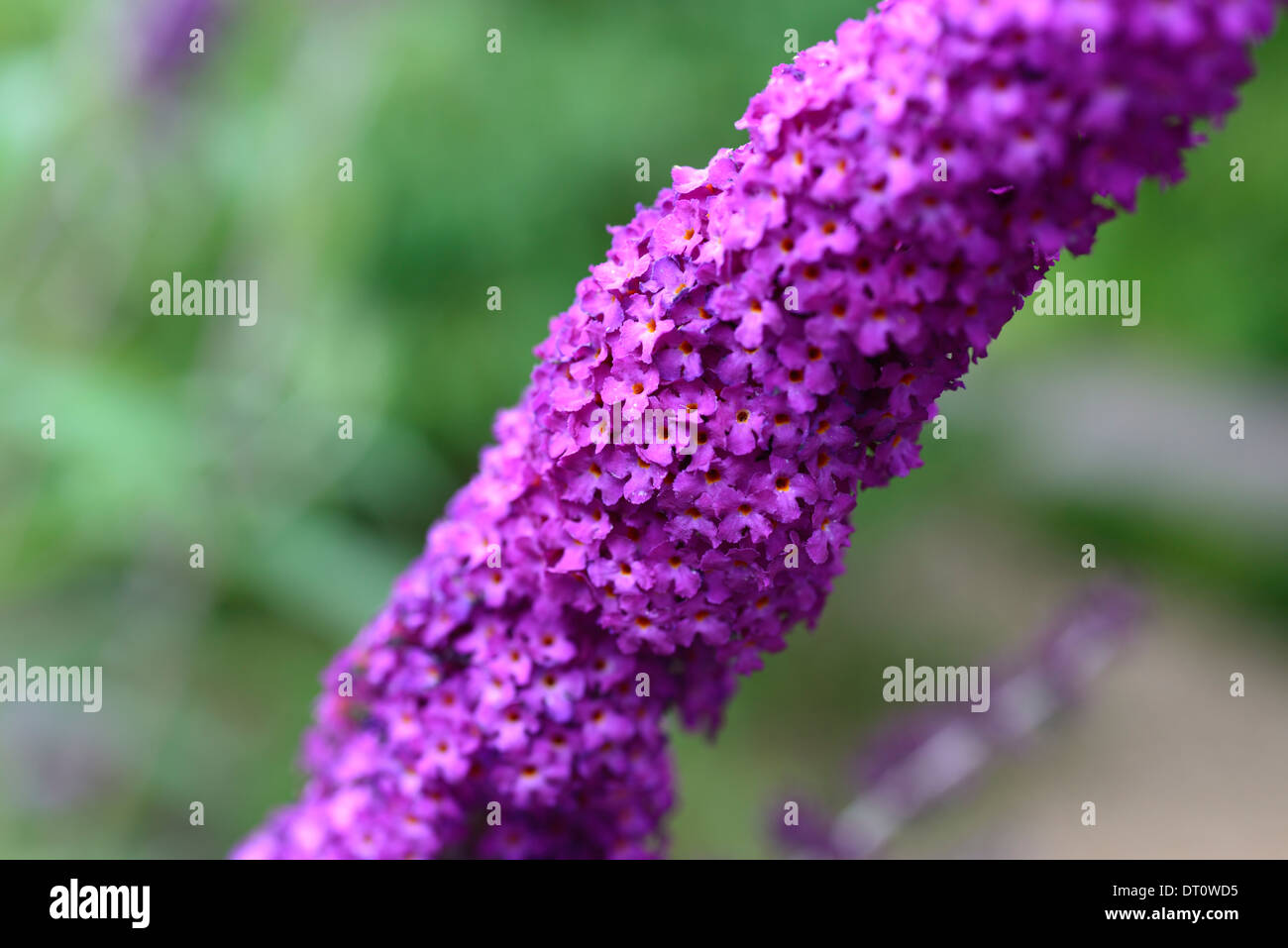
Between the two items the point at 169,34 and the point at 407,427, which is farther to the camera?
the point at 407,427

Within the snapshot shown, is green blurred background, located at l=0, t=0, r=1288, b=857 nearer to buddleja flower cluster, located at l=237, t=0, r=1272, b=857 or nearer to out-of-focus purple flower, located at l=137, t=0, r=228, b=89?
out-of-focus purple flower, located at l=137, t=0, r=228, b=89

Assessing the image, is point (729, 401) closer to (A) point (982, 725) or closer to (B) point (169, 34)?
(A) point (982, 725)

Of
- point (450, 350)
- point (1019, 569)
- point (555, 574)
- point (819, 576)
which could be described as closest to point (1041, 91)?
point (819, 576)

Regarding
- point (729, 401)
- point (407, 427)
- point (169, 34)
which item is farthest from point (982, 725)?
point (169, 34)

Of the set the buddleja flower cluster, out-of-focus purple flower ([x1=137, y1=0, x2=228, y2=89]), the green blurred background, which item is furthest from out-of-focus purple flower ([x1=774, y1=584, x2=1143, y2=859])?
out-of-focus purple flower ([x1=137, y1=0, x2=228, y2=89])

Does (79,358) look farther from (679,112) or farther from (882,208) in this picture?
(882,208)

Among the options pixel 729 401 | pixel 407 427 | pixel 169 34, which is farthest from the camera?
pixel 407 427
